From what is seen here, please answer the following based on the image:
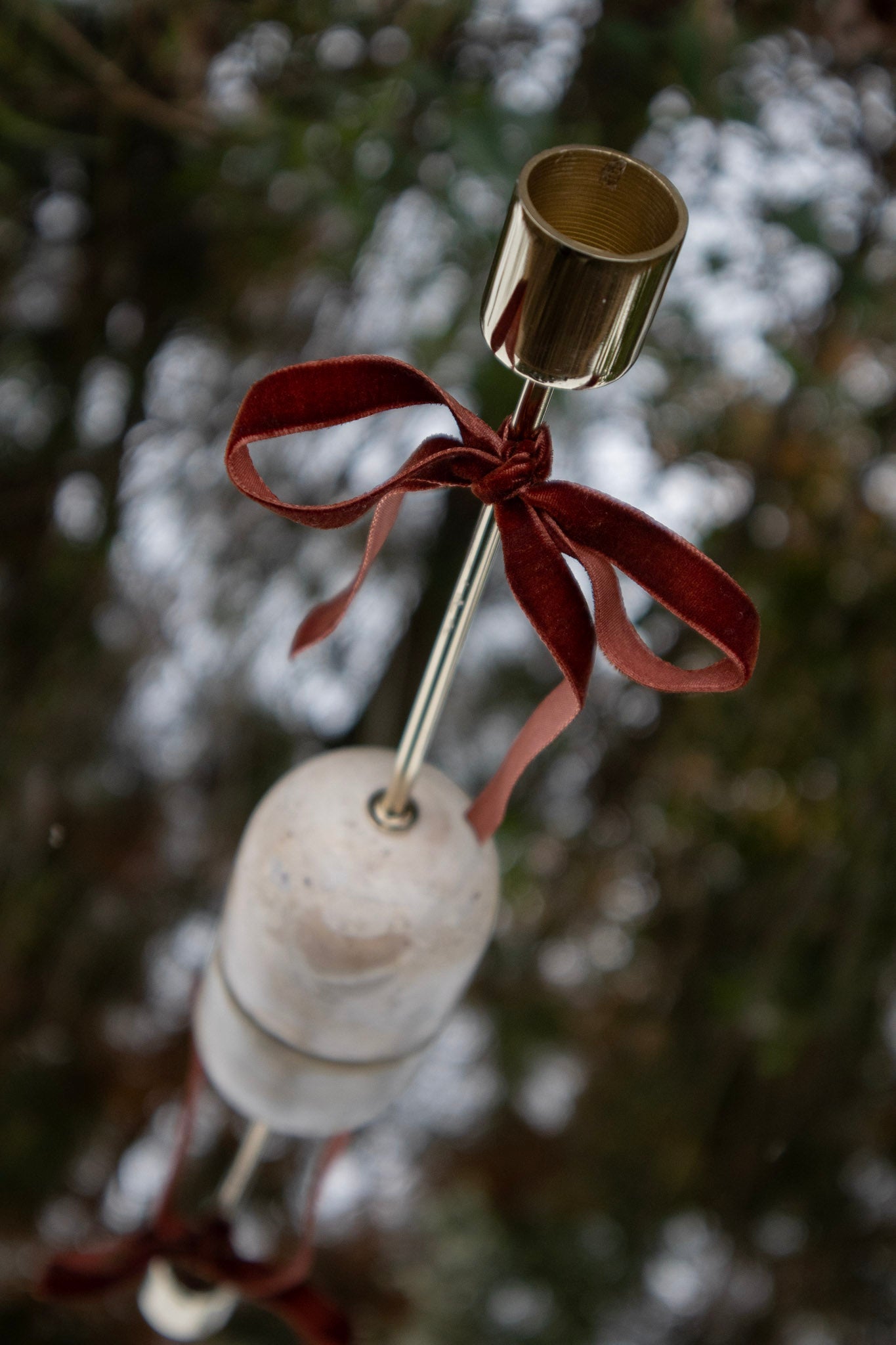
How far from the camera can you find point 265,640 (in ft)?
2.29

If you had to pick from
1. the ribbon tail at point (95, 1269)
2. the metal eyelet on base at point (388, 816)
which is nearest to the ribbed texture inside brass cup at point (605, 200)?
the metal eyelet on base at point (388, 816)

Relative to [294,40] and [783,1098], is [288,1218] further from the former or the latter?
[294,40]

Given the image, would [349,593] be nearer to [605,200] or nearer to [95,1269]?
[605,200]

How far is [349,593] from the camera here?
0.28 m

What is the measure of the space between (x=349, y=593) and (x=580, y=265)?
113mm

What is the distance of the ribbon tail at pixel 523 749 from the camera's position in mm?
252

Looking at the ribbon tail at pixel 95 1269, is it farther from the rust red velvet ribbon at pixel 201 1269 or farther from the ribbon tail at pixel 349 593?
the ribbon tail at pixel 349 593

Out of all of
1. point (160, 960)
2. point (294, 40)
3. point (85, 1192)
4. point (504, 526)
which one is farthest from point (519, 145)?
point (85, 1192)

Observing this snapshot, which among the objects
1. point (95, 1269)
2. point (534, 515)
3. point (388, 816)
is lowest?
point (95, 1269)

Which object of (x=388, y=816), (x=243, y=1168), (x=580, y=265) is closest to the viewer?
(x=580, y=265)

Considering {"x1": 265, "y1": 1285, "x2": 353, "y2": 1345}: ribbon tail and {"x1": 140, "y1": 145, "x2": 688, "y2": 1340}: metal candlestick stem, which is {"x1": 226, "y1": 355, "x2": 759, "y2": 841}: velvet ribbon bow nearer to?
{"x1": 140, "y1": 145, "x2": 688, "y2": 1340}: metal candlestick stem

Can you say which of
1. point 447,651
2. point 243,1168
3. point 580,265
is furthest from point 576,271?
point 243,1168

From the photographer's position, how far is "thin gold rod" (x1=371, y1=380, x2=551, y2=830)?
0.23m

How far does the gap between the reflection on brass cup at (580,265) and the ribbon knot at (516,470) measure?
0.07ft
